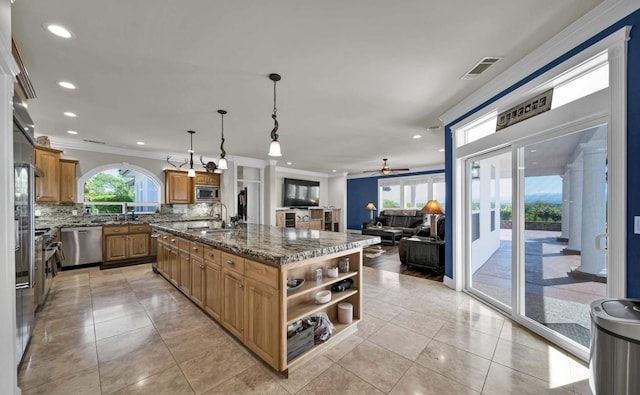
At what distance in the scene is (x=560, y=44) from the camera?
2.04 meters

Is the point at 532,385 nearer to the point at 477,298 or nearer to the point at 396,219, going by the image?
the point at 477,298

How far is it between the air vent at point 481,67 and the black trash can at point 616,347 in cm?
207

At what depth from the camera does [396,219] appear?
8.91 meters

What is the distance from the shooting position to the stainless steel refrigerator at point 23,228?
6.02 ft

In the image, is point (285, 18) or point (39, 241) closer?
point (285, 18)

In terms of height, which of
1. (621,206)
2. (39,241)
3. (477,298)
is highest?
(621,206)

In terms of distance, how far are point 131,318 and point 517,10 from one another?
14.7 ft

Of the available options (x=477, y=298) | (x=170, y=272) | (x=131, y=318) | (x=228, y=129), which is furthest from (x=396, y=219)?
(x=131, y=318)

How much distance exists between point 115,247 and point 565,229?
22.9ft

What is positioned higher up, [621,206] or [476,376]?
[621,206]

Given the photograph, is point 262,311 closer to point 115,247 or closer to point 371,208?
point 115,247

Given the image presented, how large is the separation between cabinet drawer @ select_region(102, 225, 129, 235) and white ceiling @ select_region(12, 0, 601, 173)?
200cm

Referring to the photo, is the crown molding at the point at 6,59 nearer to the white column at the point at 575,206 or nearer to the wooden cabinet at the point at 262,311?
the wooden cabinet at the point at 262,311

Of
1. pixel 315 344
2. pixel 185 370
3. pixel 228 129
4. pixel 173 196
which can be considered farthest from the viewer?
pixel 173 196
